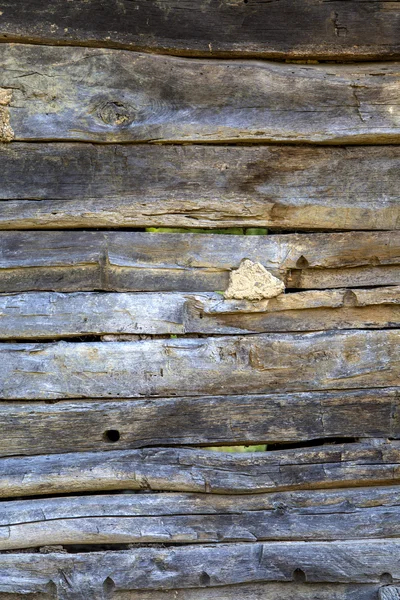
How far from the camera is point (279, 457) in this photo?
2.14 m

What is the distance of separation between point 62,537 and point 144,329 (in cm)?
78

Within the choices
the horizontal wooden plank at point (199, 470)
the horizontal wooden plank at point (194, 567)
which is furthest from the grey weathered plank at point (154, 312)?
the horizontal wooden plank at point (194, 567)

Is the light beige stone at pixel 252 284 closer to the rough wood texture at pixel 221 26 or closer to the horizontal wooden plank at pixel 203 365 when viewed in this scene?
the horizontal wooden plank at pixel 203 365

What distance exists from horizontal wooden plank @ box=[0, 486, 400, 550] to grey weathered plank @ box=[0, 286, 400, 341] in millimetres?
596

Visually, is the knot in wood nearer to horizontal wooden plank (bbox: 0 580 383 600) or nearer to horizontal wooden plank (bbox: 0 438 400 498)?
horizontal wooden plank (bbox: 0 438 400 498)

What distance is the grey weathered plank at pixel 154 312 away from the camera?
212cm

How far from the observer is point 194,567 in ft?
6.78

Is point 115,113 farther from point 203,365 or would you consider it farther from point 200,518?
point 200,518

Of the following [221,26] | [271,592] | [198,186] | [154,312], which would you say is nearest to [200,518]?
[271,592]

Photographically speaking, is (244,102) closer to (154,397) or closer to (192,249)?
(192,249)

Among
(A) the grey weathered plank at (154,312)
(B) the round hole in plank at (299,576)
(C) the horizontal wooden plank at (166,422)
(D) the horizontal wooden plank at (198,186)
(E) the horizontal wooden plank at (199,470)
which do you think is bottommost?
(B) the round hole in plank at (299,576)

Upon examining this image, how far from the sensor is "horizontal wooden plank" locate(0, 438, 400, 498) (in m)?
2.10

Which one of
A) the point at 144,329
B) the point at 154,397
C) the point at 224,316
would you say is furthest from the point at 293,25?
the point at 154,397

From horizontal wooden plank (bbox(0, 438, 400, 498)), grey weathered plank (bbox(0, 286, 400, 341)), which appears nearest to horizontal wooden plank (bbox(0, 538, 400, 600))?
horizontal wooden plank (bbox(0, 438, 400, 498))
